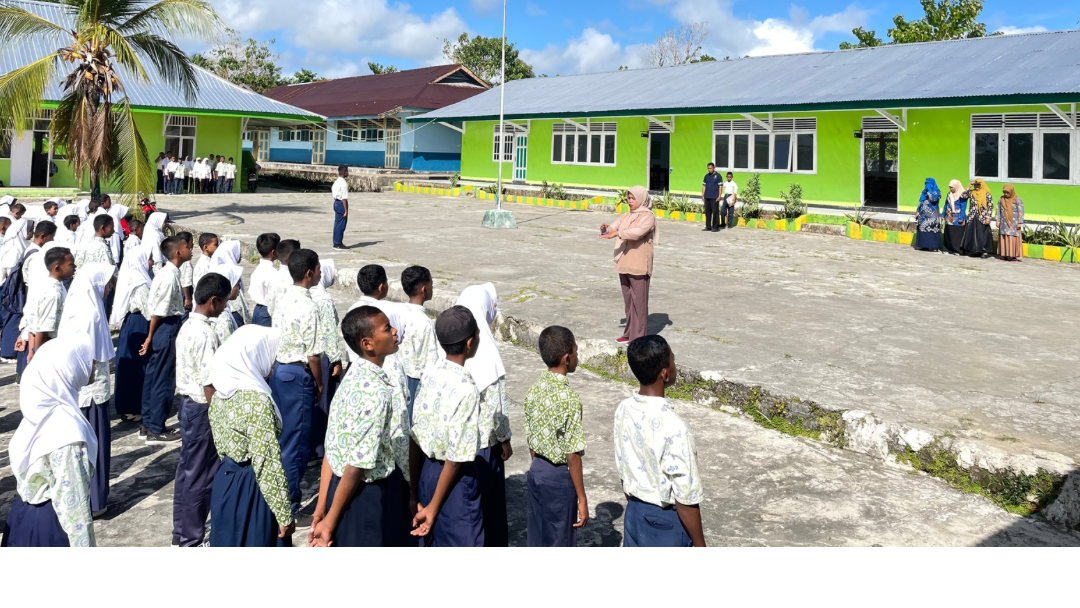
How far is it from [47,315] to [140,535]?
7.75 ft

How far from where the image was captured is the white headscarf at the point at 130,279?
6609mm

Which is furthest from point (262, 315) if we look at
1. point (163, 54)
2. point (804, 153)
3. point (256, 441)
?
point (804, 153)

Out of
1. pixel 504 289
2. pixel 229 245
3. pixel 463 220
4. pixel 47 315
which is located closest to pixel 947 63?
pixel 463 220

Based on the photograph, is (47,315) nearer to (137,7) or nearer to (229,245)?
(229,245)

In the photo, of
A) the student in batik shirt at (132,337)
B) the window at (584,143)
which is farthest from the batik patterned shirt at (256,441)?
the window at (584,143)

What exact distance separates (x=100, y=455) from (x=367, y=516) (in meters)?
2.38

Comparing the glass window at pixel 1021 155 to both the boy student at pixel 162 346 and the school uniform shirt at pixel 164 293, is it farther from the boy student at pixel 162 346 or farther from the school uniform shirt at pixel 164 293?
the school uniform shirt at pixel 164 293

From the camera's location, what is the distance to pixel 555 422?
3705 mm

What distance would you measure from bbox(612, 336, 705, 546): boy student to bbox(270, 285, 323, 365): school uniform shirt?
2.34 meters

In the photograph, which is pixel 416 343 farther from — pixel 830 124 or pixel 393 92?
pixel 393 92

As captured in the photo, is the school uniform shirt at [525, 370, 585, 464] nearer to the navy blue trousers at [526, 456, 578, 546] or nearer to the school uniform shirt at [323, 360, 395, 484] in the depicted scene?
the navy blue trousers at [526, 456, 578, 546]

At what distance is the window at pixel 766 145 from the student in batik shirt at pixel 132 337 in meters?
17.3

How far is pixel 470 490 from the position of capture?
3.64m

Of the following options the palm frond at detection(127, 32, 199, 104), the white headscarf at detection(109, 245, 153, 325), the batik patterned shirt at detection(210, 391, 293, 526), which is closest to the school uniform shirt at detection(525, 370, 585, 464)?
the batik patterned shirt at detection(210, 391, 293, 526)
